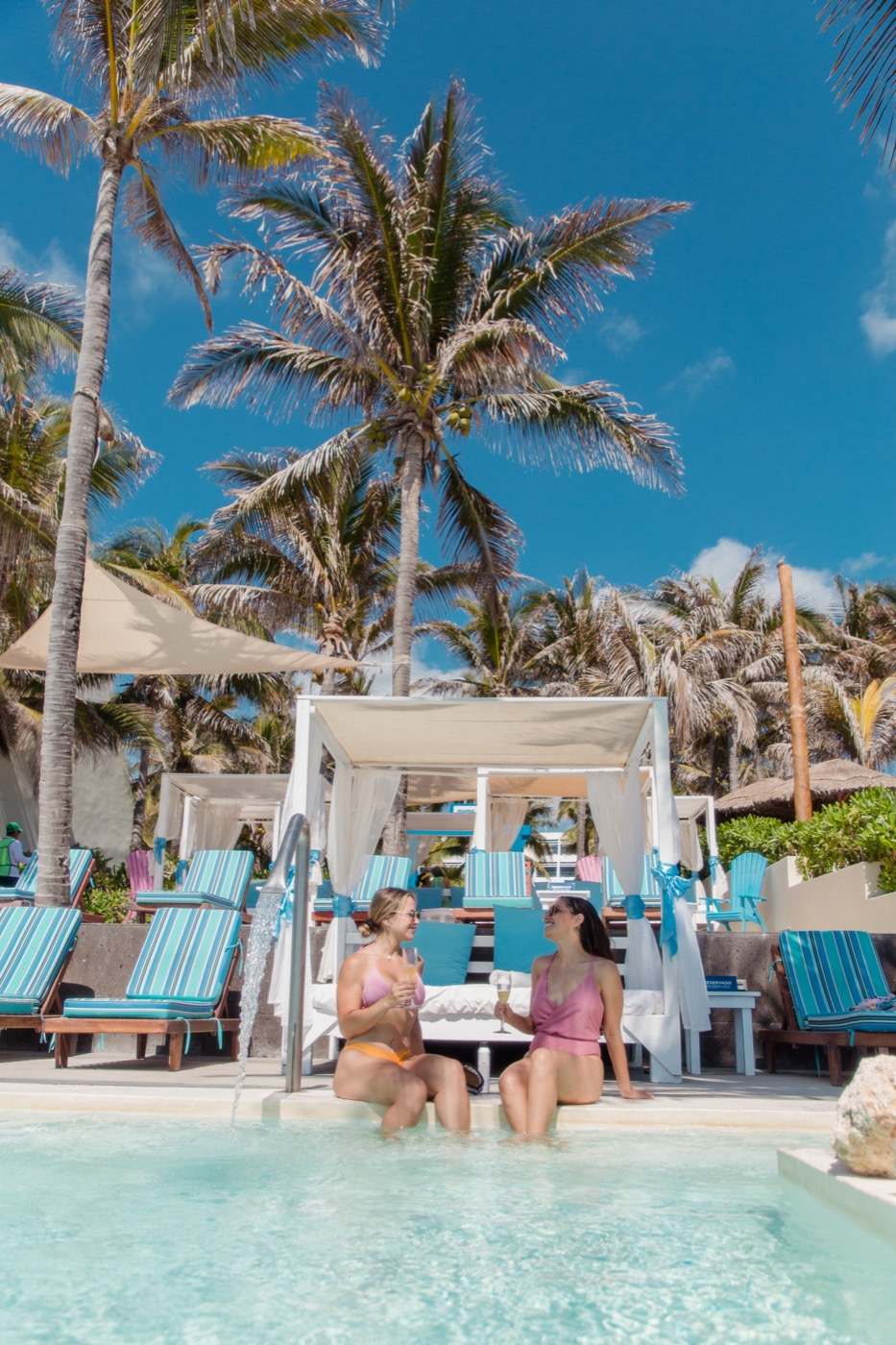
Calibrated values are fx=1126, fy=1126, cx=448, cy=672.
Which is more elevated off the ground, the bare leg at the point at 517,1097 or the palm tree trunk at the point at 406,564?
the palm tree trunk at the point at 406,564

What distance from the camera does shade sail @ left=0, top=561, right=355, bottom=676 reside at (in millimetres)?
11680

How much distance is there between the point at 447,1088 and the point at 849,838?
880cm

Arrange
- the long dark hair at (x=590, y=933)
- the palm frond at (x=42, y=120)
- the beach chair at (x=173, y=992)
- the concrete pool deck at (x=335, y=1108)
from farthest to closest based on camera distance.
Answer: the palm frond at (x=42, y=120)
the beach chair at (x=173, y=992)
the long dark hair at (x=590, y=933)
the concrete pool deck at (x=335, y=1108)

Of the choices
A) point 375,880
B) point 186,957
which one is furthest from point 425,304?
point 186,957

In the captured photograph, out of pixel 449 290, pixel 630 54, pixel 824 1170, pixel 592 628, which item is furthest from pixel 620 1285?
pixel 592 628

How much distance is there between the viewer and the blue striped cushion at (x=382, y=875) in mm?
10922

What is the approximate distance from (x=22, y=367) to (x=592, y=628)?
17.7 meters

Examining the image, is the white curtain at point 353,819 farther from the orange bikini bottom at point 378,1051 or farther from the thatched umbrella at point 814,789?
the thatched umbrella at point 814,789

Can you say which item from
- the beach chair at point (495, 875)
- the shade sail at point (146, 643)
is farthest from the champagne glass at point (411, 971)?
the shade sail at point (146, 643)

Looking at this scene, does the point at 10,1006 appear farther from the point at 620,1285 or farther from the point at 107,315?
the point at 107,315

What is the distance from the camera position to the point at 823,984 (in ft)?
22.5

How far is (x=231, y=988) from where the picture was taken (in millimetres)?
7816

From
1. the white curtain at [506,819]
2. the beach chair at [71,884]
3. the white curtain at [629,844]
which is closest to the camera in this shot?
the white curtain at [629,844]

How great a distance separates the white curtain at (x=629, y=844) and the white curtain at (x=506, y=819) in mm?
7099
